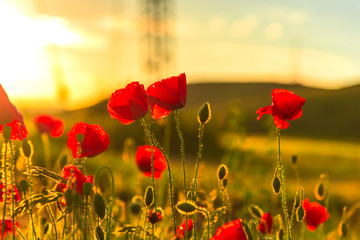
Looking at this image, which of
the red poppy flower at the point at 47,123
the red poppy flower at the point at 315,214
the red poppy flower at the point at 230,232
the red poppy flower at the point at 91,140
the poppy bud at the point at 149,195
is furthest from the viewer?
the red poppy flower at the point at 47,123

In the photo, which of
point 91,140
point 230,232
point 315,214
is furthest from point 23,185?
point 315,214

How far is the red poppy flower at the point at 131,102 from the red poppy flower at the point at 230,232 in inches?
18.1

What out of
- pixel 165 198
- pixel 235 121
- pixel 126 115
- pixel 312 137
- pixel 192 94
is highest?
pixel 126 115

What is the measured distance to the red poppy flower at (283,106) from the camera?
151cm

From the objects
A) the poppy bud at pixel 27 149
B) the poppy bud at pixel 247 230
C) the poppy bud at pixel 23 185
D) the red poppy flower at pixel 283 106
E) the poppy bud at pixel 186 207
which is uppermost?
the red poppy flower at pixel 283 106

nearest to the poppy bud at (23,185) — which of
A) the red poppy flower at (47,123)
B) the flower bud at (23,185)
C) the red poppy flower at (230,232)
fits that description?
the flower bud at (23,185)

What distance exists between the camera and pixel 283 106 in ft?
4.99

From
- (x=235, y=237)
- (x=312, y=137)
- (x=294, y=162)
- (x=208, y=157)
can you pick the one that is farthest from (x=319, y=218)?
(x=312, y=137)

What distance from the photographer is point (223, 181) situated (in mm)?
1624

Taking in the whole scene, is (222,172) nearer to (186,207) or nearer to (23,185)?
(186,207)

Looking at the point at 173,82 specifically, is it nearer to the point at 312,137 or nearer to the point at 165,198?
the point at 165,198

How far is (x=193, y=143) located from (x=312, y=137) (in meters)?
12.8

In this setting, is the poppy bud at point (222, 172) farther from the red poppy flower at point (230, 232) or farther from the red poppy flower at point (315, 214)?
the red poppy flower at point (315, 214)

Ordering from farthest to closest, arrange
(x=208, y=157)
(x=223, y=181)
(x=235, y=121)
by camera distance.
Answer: (x=208, y=157)
(x=235, y=121)
(x=223, y=181)
